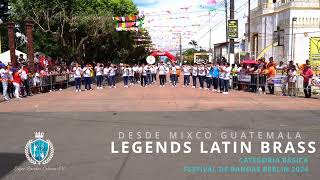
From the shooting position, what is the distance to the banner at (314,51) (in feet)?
78.5

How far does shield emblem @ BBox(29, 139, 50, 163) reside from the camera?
787 centimetres

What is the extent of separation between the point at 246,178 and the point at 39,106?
477 inches

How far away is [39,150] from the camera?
808 cm

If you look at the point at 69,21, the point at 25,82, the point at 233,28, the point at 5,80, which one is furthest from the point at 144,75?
the point at 5,80

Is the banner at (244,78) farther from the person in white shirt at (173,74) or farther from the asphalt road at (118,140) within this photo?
the asphalt road at (118,140)

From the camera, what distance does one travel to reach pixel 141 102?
60.2 ft

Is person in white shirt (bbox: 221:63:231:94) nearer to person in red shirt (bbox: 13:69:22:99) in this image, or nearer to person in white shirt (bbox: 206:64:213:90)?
person in white shirt (bbox: 206:64:213:90)

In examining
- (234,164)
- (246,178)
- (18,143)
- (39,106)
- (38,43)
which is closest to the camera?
(246,178)

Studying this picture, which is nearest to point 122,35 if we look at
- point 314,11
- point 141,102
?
point 314,11

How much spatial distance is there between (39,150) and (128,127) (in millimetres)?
3637

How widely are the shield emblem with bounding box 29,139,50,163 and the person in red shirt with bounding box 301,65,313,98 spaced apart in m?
14.3

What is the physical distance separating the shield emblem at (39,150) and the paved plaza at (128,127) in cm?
21

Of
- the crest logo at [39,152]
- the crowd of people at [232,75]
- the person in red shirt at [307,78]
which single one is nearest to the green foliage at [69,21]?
the crowd of people at [232,75]

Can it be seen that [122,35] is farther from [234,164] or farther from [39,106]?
[234,164]
